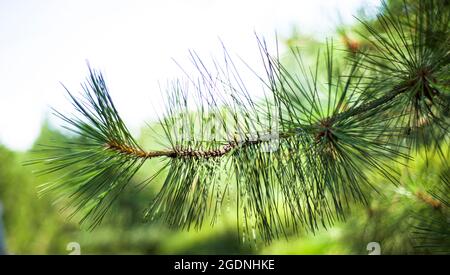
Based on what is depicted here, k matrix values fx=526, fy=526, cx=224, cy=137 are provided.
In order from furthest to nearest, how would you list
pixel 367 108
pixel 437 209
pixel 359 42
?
pixel 359 42, pixel 437 209, pixel 367 108

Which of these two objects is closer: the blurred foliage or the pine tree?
the pine tree

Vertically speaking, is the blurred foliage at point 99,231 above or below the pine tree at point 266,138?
below

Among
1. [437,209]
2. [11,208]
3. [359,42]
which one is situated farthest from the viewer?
[11,208]

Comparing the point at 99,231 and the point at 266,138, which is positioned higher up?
the point at 266,138

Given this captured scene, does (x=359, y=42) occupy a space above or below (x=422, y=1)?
above

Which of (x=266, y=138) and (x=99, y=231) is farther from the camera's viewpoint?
(x=99, y=231)

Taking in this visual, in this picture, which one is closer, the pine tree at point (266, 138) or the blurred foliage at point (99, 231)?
the pine tree at point (266, 138)

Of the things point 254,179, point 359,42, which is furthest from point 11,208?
point 254,179

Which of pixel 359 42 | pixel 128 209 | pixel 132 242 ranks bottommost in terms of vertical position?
pixel 132 242

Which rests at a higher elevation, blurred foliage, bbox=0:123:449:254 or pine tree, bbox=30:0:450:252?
pine tree, bbox=30:0:450:252

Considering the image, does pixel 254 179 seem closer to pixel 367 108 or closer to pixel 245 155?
pixel 245 155
